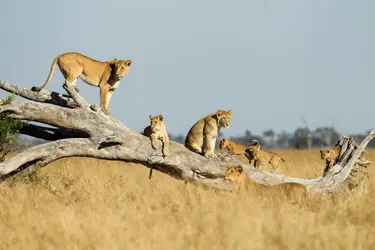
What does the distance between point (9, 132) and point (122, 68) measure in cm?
220

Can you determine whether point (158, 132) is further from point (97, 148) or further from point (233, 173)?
point (233, 173)

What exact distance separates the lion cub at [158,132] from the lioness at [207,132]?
562 mm

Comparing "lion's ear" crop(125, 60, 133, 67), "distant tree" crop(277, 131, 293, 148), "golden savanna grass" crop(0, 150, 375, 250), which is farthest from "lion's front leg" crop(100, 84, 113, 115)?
"distant tree" crop(277, 131, 293, 148)

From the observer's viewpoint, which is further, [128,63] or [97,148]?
[128,63]

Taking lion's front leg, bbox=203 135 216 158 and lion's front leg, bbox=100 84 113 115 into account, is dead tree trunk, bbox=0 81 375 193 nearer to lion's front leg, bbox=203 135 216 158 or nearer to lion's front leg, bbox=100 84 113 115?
lion's front leg, bbox=203 135 216 158

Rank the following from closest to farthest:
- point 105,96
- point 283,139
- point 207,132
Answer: point 207,132
point 105,96
point 283,139

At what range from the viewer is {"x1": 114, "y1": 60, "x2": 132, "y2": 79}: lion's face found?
13.6m

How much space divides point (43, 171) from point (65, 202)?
473 cm

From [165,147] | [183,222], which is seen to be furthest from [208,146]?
[183,222]

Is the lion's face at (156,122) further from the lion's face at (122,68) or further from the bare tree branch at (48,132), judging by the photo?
the lion's face at (122,68)

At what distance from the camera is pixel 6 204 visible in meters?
9.83

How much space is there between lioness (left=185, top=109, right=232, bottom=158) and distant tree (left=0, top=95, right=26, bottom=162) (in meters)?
2.79

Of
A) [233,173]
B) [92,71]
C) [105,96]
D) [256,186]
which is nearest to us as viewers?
[256,186]

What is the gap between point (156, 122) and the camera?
39.8ft
